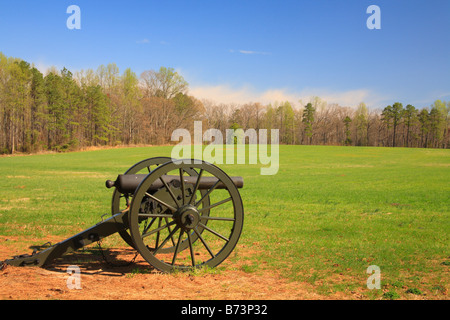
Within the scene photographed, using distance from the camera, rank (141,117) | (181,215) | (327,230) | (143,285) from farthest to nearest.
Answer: (141,117) < (327,230) < (181,215) < (143,285)

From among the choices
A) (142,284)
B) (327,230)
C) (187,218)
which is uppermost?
(187,218)

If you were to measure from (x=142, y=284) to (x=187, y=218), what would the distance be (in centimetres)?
107

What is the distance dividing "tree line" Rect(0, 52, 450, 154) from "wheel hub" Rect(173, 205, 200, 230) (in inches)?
2511

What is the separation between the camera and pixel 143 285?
16.6 ft

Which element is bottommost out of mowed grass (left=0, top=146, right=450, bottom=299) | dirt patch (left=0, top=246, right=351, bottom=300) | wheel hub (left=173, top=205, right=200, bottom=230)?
mowed grass (left=0, top=146, right=450, bottom=299)

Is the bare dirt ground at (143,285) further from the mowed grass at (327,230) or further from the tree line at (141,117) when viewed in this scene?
the tree line at (141,117)

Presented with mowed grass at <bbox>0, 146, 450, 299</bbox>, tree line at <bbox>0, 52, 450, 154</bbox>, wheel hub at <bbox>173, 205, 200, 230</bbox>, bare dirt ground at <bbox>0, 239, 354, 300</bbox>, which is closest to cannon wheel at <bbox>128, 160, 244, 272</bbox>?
wheel hub at <bbox>173, 205, 200, 230</bbox>

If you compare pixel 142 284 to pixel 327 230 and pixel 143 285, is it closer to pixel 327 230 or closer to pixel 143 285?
pixel 143 285

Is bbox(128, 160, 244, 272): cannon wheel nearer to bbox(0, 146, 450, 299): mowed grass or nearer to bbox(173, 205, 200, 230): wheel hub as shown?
bbox(173, 205, 200, 230): wheel hub

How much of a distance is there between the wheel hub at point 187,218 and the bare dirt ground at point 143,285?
0.70m

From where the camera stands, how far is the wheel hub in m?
5.43

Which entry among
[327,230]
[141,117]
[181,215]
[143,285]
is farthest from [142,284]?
[141,117]
